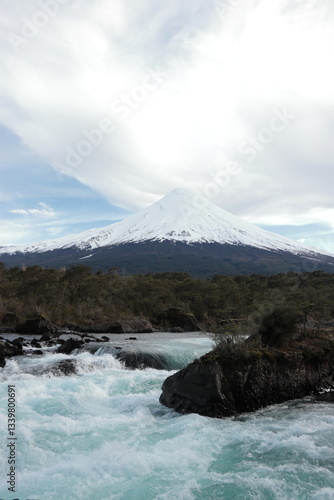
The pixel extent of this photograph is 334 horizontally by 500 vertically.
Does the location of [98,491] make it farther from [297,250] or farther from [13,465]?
[297,250]

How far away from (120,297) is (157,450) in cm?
3616

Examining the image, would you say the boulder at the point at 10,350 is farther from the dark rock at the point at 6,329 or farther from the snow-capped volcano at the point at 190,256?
the snow-capped volcano at the point at 190,256

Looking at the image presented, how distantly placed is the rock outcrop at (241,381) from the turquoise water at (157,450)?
430mm

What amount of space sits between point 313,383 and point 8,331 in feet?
78.6

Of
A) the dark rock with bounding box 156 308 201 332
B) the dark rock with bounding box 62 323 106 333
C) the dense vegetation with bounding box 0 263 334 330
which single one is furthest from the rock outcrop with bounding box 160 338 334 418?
the dense vegetation with bounding box 0 263 334 330

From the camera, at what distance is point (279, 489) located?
21.3 feet

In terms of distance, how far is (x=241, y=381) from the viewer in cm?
1100

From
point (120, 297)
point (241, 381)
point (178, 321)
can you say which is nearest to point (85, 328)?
point (178, 321)

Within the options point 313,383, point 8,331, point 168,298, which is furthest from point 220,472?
point 168,298

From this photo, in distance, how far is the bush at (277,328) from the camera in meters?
14.2

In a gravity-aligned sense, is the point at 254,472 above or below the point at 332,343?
below

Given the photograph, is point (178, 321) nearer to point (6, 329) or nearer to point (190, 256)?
point (6, 329)

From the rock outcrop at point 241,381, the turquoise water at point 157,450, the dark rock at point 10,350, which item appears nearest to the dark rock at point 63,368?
the turquoise water at point 157,450

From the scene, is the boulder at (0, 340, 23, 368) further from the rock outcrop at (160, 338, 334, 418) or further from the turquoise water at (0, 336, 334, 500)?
the rock outcrop at (160, 338, 334, 418)
